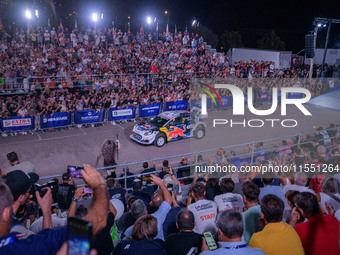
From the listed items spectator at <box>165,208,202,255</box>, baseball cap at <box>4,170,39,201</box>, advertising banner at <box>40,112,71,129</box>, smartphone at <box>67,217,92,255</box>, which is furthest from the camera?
advertising banner at <box>40,112,71,129</box>

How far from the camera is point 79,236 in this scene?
1.60 meters

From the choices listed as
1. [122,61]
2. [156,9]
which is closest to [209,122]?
[122,61]

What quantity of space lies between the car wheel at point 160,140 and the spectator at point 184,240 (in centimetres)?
1088

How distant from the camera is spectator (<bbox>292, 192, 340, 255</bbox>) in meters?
3.63

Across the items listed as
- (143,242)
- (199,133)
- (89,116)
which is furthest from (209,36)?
(143,242)

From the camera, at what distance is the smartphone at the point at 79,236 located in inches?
61.7

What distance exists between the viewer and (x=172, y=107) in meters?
21.4

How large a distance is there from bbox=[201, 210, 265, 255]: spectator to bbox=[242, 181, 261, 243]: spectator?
139 centimetres

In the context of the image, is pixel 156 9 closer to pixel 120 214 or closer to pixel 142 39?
pixel 142 39

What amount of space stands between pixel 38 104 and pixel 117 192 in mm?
12647

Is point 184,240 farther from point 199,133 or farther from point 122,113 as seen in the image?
point 122,113

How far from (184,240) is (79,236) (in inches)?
98.7

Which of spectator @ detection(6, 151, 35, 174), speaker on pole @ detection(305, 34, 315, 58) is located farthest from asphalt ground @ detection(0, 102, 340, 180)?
speaker on pole @ detection(305, 34, 315, 58)

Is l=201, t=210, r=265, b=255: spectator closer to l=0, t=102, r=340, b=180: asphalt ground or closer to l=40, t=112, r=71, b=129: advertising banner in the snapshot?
l=0, t=102, r=340, b=180: asphalt ground
